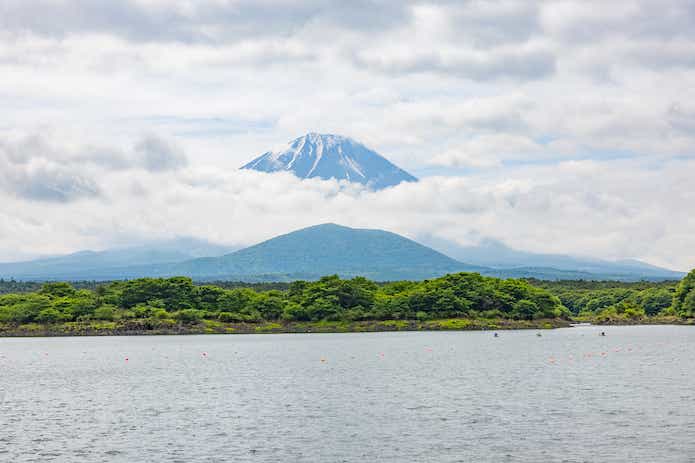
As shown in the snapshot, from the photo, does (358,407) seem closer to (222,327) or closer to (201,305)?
(222,327)

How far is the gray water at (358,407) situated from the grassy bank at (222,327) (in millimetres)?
60538

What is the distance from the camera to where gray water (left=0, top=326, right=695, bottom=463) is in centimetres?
5053

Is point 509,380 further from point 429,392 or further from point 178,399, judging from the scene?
point 178,399

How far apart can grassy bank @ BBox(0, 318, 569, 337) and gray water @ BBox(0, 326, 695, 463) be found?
6054 cm

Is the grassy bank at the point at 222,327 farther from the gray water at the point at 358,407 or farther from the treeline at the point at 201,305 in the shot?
the gray water at the point at 358,407

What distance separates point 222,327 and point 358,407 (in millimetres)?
130704

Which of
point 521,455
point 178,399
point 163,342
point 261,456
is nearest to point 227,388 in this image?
point 178,399

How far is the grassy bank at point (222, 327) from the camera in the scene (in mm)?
190000

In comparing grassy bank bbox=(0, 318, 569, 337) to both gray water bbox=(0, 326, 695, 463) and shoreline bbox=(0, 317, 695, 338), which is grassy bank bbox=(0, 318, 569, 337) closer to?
shoreline bbox=(0, 317, 695, 338)

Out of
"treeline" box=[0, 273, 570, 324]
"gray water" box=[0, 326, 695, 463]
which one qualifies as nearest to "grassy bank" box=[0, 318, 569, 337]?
"treeline" box=[0, 273, 570, 324]

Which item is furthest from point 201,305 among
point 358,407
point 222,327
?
point 358,407

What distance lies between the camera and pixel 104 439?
184ft

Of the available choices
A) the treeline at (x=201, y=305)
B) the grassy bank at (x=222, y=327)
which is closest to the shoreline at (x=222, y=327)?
the grassy bank at (x=222, y=327)

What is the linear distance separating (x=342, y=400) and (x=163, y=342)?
10535cm
